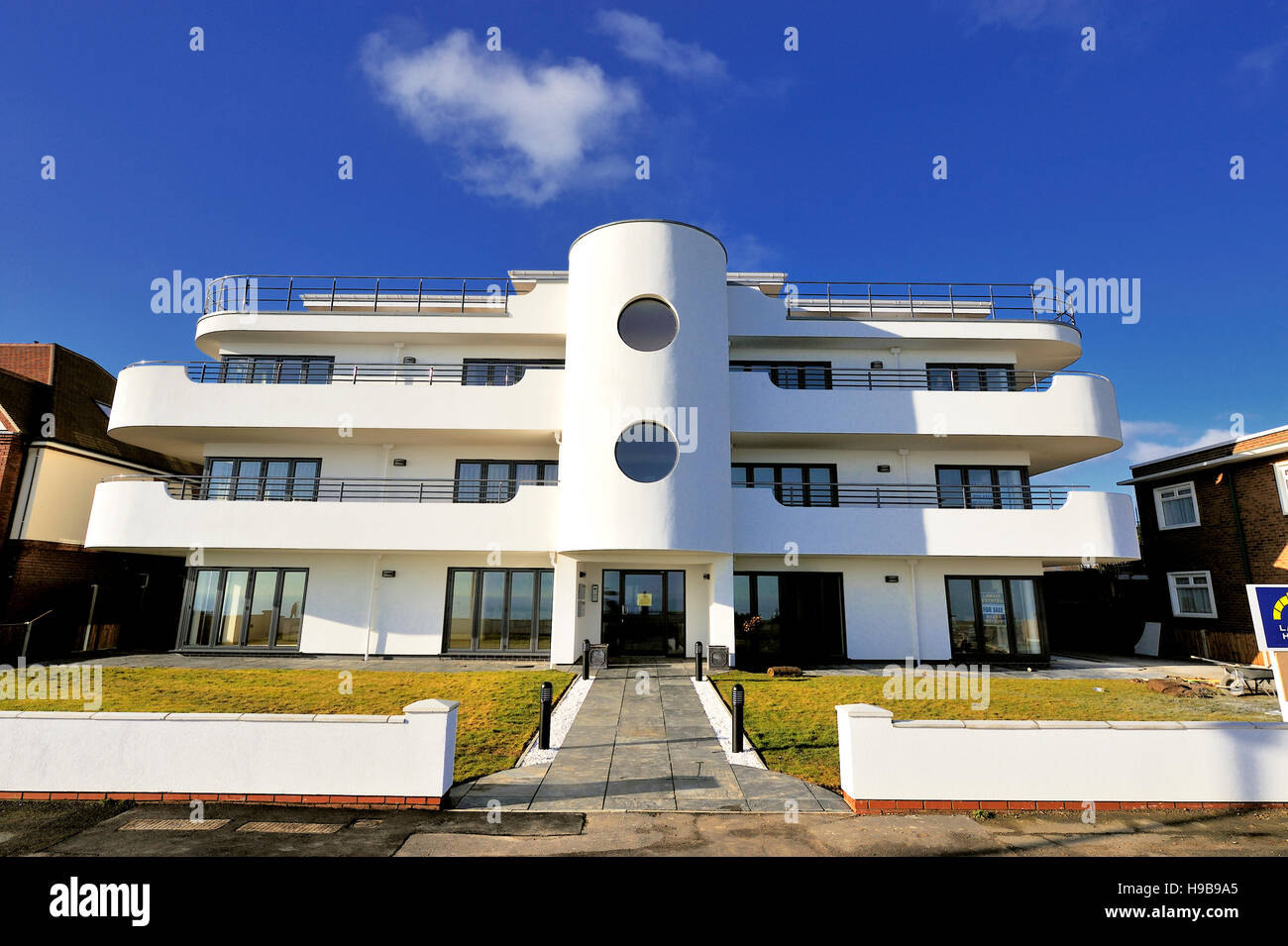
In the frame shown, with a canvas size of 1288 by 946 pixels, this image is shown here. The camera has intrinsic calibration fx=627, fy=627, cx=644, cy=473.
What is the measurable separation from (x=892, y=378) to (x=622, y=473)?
9.23 meters

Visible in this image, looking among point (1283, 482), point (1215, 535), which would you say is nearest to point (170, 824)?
point (1283, 482)

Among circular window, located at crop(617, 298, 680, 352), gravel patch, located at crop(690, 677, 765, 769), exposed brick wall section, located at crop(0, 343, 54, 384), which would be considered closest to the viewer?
gravel patch, located at crop(690, 677, 765, 769)

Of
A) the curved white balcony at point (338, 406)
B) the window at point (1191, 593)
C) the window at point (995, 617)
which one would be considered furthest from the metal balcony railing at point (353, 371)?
the window at point (1191, 593)

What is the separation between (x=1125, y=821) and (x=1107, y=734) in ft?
2.86

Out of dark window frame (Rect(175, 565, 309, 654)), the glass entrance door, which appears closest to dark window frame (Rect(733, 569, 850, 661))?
the glass entrance door

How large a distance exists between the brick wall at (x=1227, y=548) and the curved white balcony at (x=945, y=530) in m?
4.29

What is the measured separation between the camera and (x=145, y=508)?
1686 cm

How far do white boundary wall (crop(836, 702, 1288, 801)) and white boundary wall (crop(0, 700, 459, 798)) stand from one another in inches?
192

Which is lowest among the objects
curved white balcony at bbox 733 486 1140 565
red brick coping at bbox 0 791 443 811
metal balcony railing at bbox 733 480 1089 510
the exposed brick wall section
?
red brick coping at bbox 0 791 443 811

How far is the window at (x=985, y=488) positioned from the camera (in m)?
18.2

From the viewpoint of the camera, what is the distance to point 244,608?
17656 millimetres

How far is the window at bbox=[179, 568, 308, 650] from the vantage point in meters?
17.4

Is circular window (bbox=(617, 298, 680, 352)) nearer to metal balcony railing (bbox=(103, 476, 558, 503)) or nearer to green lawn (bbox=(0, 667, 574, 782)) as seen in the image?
metal balcony railing (bbox=(103, 476, 558, 503))
